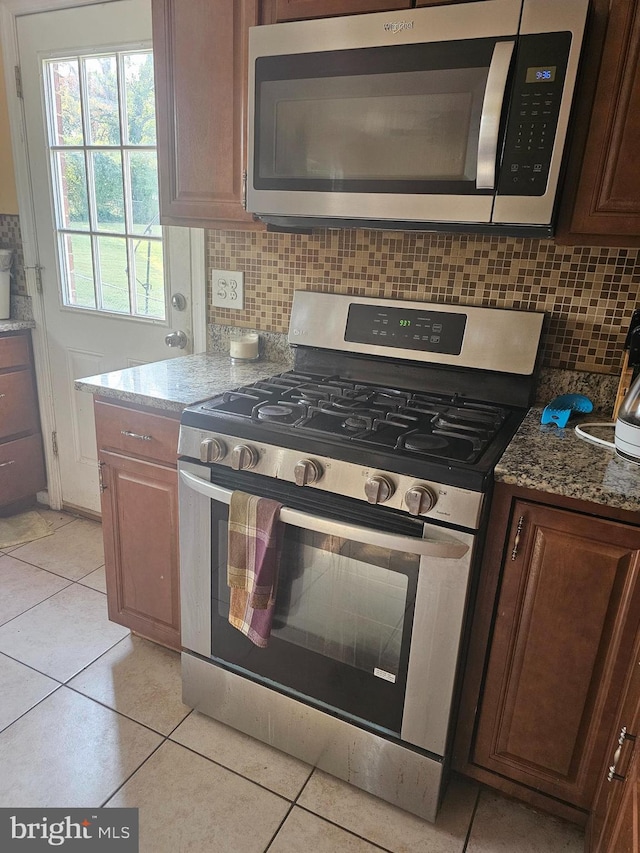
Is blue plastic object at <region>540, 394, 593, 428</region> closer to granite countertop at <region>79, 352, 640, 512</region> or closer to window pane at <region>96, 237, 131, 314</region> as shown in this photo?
granite countertop at <region>79, 352, 640, 512</region>

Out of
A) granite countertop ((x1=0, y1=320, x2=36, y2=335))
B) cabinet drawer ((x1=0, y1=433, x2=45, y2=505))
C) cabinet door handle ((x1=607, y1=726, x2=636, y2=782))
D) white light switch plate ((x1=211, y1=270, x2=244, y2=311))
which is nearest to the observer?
cabinet door handle ((x1=607, y1=726, x2=636, y2=782))

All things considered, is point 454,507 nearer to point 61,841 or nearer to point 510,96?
point 510,96

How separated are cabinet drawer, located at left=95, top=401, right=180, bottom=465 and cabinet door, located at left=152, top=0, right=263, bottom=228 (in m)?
0.61

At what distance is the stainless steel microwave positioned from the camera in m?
1.21

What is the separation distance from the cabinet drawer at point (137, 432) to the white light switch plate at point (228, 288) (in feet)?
2.02

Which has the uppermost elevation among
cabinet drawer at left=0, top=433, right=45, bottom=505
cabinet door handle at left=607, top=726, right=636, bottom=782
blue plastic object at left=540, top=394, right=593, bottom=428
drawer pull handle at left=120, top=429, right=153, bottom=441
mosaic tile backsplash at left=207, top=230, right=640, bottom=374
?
mosaic tile backsplash at left=207, top=230, right=640, bottom=374

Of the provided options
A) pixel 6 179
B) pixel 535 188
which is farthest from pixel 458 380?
pixel 6 179

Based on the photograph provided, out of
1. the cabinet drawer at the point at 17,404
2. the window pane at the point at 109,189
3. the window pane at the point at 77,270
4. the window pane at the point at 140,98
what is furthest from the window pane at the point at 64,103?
the cabinet drawer at the point at 17,404

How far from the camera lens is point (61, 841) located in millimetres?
1354

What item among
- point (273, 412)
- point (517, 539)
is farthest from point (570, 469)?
point (273, 412)

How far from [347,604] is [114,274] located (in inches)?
66.3

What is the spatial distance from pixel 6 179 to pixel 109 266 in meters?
0.64

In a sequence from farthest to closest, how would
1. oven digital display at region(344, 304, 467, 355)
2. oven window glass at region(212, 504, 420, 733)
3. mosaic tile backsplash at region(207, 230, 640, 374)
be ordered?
1. oven digital display at region(344, 304, 467, 355)
2. mosaic tile backsplash at region(207, 230, 640, 374)
3. oven window glass at region(212, 504, 420, 733)

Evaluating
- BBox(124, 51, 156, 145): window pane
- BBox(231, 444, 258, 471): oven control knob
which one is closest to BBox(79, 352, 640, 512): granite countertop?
BBox(231, 444, 258, 471): oven control knob
